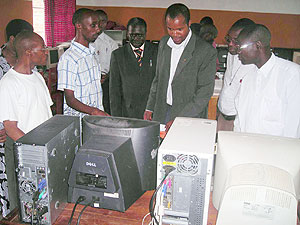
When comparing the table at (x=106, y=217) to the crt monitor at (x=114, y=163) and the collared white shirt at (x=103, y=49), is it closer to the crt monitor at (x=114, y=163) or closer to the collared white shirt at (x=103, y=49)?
the crt monitor at (x=114, y=163)

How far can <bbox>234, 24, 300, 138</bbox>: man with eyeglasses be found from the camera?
5.20ft

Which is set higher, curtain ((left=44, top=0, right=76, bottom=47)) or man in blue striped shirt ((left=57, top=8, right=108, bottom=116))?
curtain ((left=44, top=0, right=76, bottom=47))

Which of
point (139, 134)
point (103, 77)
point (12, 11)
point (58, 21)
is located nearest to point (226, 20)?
point (58, 21)

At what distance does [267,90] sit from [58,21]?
4921mm

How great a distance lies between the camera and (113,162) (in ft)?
3.67

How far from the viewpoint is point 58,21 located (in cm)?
564

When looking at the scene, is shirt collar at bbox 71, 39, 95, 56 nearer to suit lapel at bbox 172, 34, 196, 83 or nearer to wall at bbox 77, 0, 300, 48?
suit lapel at bbox 172, 34, 196, 83

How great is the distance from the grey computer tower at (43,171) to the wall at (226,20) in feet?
19.6

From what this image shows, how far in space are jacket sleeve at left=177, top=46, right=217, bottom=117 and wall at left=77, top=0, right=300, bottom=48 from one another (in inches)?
190

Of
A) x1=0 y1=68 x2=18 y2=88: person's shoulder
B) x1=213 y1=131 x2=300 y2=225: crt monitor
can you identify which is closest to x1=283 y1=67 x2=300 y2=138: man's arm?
x1=213 y1=131 x2=300 y2=225: crt monitor

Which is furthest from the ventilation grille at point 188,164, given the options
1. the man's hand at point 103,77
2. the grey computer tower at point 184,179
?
the man's hand at point 103,77

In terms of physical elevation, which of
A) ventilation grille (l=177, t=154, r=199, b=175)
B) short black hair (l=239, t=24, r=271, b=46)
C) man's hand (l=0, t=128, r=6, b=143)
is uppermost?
short black hair (l=239, t=24, r=271, b=46)

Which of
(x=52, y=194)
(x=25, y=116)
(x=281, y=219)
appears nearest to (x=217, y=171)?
(x=281, y=219)

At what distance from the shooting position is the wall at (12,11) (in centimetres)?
401
